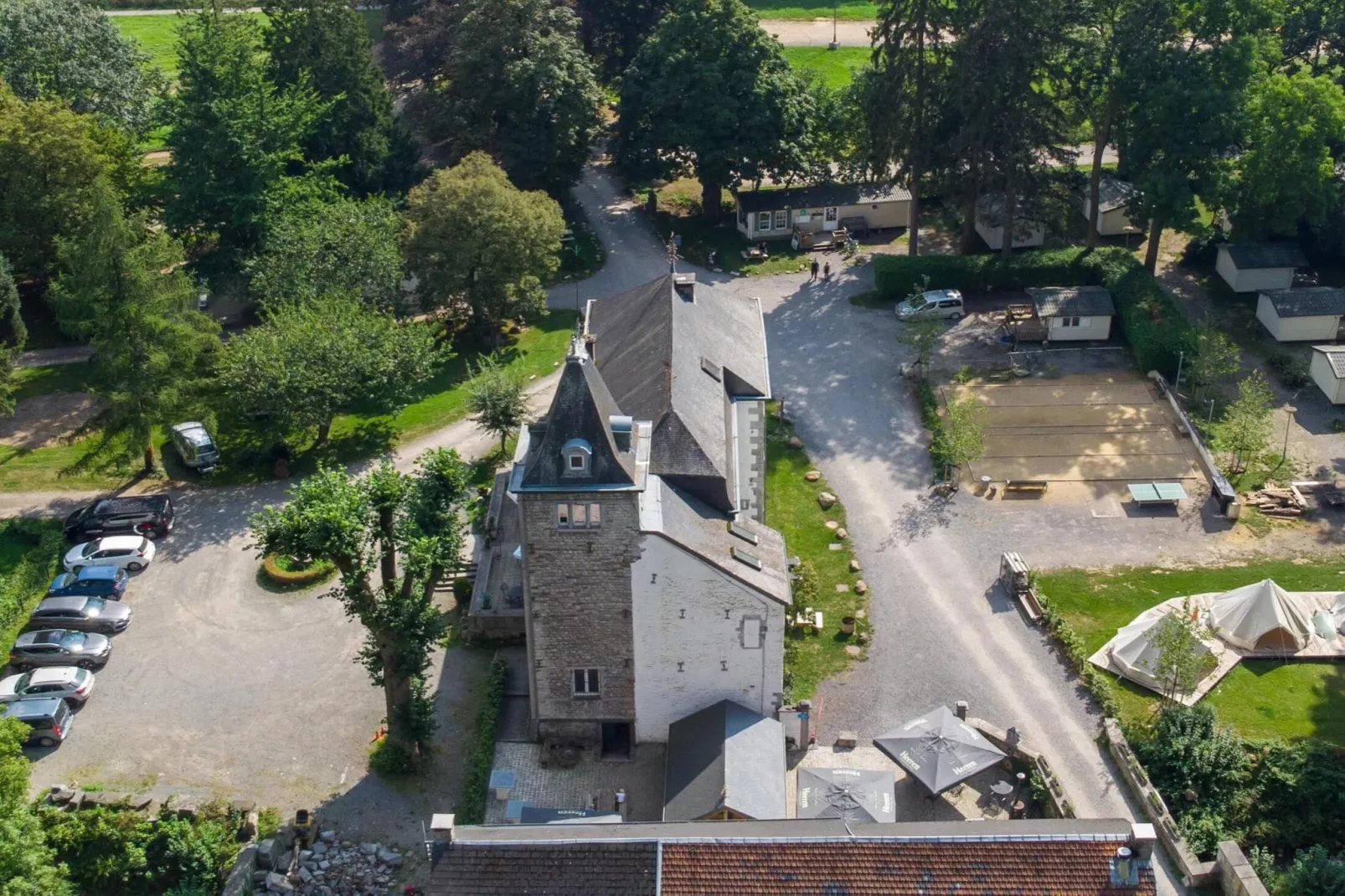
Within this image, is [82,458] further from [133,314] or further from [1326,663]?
[1326,663]

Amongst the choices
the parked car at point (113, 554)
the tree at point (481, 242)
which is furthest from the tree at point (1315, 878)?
the tree at point (481, 242)

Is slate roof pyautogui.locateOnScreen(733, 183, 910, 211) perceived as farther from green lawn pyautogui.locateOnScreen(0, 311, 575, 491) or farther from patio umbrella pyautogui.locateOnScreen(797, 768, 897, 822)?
patio umbrella pyautogui.locateOnScreen(797, 768, 897, 822)

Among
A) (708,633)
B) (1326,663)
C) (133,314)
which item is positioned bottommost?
(1326,663)

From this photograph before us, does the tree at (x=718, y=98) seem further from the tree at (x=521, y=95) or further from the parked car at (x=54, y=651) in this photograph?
the parked car at (x=54, y=651)

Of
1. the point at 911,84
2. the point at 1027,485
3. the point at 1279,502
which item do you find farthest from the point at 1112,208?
the point at 1027,485

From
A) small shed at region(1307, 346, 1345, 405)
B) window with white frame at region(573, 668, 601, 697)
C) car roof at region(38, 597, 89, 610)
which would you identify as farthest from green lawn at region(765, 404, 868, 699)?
car roof at region(38, 597, 89, 610)

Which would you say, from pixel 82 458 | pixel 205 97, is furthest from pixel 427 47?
pixel 82 458
